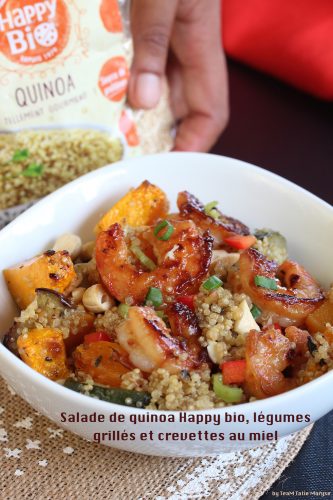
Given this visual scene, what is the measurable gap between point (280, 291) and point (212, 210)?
308 mm

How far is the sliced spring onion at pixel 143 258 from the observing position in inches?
56.6

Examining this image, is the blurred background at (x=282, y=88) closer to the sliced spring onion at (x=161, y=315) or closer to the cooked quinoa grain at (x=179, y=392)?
the sliced spring onion at (x=161, y=315)

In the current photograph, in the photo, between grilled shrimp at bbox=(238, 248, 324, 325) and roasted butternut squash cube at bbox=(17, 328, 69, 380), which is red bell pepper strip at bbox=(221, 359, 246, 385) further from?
roasted butternut squash cube at bbox=(17, 328, 69, 380)

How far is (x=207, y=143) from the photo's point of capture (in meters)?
2.42

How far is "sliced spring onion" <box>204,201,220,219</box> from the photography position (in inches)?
62.0

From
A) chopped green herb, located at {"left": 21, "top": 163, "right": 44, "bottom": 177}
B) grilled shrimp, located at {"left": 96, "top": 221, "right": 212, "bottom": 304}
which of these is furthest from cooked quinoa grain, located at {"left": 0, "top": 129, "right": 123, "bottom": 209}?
grilled shrimp, located at {"left": 96, "top": 221, "right": 212, "bottom": 304}

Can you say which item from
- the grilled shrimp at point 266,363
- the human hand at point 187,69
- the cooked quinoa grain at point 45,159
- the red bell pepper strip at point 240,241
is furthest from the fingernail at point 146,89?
the grilled shrimp at point 266,363

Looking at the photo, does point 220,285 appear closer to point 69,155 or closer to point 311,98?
point 69,155

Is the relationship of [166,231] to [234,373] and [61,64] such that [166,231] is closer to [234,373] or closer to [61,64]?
[234,373]

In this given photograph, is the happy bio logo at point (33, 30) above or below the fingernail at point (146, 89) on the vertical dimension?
above

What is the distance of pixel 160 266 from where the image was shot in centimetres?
139

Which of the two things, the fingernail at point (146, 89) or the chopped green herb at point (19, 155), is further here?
the fingernail at point (146, 89)

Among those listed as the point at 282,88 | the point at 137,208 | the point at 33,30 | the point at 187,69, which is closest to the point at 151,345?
the point at 137,208

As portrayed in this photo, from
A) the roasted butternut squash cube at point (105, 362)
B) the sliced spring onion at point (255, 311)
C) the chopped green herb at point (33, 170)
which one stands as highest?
the sliced spring onion at point (255, 311)
